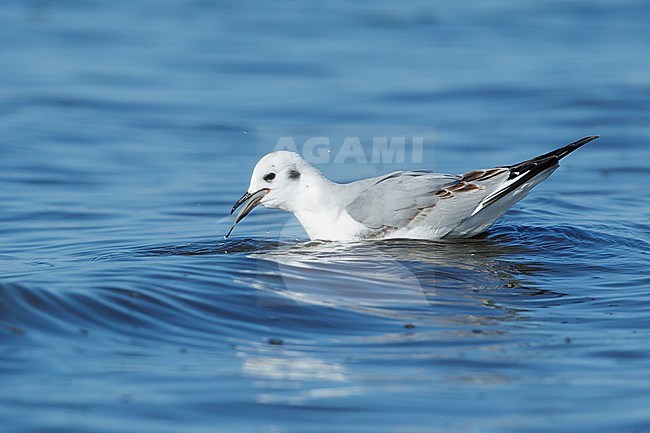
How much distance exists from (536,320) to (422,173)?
7.18 feet

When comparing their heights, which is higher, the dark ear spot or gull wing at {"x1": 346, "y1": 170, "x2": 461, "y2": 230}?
the dark ear spot

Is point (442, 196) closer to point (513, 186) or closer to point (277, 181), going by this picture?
point (513, 186)

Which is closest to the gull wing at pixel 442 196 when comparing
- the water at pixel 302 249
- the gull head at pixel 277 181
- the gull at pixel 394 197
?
the gull at pixel 394 197

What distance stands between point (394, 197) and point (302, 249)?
28.4 inches

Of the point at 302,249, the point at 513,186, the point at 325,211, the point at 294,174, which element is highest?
the point at 294,174

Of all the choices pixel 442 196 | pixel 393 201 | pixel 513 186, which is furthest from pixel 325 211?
pixel 513 186

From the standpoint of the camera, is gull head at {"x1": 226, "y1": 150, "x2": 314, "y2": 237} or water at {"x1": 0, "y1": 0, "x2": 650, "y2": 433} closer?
water at {"x1": 0, "y1": 0, "x2": 650, "y2": 433}

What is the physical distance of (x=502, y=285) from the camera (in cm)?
680

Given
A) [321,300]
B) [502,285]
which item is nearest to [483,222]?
[502,285]

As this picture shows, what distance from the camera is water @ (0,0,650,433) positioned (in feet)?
15.9

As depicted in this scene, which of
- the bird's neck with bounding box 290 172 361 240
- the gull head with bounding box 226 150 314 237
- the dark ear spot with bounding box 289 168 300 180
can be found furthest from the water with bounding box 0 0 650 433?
the dark ear spot with bounding box 289 168 300 180

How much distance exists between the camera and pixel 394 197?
25.2 feet

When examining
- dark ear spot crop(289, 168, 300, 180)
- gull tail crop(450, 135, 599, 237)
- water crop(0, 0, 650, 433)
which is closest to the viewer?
water crop(0, 0, 650, 433)

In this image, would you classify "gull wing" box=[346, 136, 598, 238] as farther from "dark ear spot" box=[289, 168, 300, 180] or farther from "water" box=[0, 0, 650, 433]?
"dark ear spot" box=[289, 168, 300, 180]
